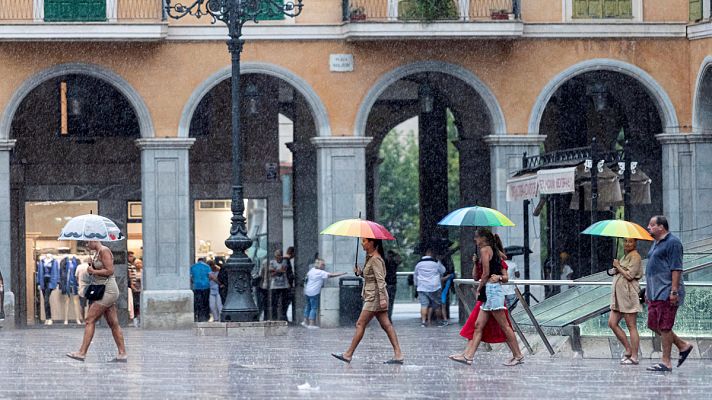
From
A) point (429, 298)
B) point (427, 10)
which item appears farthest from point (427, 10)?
point (429, 298)

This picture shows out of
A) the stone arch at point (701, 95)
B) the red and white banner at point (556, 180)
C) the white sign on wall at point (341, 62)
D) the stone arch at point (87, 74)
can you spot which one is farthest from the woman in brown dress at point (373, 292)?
the stone arch at point (701, 95)

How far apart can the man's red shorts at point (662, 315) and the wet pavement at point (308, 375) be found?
51cm

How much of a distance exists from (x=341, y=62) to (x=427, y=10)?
6.31 ft

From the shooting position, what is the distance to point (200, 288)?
30359 mm

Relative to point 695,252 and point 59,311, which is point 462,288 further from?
point 59,311

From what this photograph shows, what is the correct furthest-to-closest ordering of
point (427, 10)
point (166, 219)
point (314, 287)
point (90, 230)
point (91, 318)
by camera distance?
point (166, 219) → point (314, 287) → point (427, 10) → point (90, 230) → point (91, 318)

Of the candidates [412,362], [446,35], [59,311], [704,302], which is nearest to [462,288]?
[412,362]

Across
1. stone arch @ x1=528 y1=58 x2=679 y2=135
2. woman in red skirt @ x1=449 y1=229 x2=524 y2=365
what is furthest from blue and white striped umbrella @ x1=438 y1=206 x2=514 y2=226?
stone arch @ x1=528 y1=58 x2=679 y2=135

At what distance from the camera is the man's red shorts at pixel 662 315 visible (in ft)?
56.2

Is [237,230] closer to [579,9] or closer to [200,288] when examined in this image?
[200,288]

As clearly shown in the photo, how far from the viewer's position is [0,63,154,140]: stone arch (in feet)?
94.9

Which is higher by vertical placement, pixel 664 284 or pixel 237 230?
pixel 237 230

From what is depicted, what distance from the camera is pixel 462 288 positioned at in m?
20.3

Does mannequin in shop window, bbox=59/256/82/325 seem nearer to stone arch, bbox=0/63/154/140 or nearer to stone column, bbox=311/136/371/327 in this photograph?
stone arch, bbox=0/63/154/140
